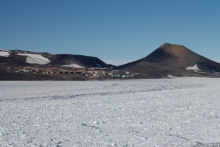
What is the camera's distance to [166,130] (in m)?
7.41

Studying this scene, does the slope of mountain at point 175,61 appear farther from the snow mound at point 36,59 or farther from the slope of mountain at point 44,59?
the snow mound at point 36,59

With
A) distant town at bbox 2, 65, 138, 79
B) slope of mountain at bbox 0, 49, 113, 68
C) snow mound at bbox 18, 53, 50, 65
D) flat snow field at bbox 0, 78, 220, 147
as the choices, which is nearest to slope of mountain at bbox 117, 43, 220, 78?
slope of mountain at bbox 0, 49, 113, 68

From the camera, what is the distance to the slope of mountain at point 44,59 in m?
43.9

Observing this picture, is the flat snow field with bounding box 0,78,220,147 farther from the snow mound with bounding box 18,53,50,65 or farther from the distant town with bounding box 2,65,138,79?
the snow mound with bounding box 18,53,50,65

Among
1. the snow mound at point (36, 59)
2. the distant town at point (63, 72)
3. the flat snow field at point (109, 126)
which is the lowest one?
the flat snow field at point (109, 126)

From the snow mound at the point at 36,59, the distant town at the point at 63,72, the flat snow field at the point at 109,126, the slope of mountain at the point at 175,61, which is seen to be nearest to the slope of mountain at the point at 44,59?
the snow mound at the point at 36,59

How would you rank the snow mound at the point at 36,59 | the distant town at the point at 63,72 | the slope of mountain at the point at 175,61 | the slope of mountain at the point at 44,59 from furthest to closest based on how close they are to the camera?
the slope of mountain at the point at 175,61
the snow mound at the point at 36,59
the slope of mountain at the point at 44,59
the distant town at the point at 63,72

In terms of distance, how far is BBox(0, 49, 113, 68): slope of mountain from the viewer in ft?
144

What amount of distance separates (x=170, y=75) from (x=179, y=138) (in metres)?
37.5

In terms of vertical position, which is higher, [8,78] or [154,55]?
[154,55]

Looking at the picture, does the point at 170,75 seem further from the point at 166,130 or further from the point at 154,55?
the point at 166,130

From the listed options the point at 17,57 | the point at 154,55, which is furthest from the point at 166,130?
the point at 154,55

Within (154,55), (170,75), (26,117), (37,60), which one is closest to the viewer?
(26,117)

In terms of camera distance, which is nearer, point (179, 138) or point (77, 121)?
point (179, 138)
